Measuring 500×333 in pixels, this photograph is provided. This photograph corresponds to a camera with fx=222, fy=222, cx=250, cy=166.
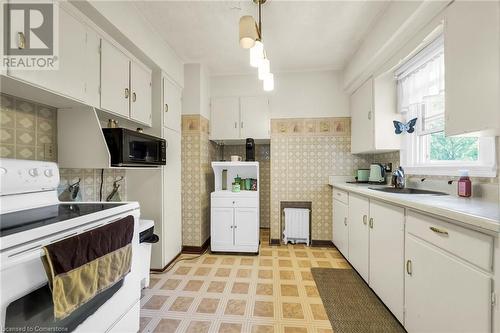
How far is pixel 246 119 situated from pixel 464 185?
2.47 metres

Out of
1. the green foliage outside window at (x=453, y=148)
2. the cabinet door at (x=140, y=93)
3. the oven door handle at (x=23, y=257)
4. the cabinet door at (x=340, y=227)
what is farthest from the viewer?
the cabinet door at (x=340, y=227)

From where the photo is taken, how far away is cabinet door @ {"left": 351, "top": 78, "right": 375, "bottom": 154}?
2.54 metres

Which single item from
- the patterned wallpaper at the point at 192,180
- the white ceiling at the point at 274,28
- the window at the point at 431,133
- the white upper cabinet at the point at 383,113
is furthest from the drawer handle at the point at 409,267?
the patterned wallpaper at the point at 192,180

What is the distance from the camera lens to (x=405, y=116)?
94.7 inches

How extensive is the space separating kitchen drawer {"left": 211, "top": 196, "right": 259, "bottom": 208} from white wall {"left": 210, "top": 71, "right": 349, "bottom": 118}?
1.29 metres

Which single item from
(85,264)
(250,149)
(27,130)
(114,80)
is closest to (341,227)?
(250,149)

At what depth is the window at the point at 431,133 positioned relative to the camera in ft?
5.14

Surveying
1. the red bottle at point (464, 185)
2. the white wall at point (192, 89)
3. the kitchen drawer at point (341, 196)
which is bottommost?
the kitchen drawer at point (341, 196)

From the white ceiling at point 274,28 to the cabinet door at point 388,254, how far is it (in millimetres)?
1718

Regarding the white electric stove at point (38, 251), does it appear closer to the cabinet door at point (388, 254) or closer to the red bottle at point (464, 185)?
the cabinet door at point (388, 254)

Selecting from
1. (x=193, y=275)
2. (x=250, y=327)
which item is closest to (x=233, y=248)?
(x=193, y=275)

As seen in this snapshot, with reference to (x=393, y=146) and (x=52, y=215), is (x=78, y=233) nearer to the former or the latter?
(x=52, y=215)

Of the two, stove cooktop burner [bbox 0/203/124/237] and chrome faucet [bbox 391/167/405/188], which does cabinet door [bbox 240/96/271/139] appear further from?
stove cooktop burner [bbox 0/203/124/237]

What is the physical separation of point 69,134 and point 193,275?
5.75 ft
